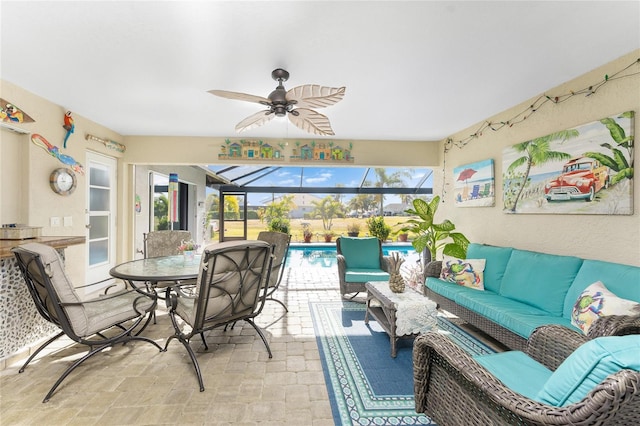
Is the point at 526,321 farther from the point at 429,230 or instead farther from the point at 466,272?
the point at 429,230

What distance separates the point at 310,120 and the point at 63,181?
3.42 meters

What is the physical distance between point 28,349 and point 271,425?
249 centimetres

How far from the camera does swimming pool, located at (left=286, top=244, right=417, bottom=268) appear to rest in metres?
7.50

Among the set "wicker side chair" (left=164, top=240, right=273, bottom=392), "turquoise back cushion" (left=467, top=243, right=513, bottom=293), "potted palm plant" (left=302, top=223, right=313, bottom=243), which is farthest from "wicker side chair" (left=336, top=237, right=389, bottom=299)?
"potted palm plant" (left=302, top=223, right=313, bottom=243)

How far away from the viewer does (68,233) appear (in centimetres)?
389

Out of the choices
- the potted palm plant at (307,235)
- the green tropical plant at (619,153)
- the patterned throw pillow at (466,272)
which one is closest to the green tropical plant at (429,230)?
the patterned throw pillow at (466,272)

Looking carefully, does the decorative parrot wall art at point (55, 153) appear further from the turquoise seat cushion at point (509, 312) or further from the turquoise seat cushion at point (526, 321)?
the turquoise seat cushion at point (526, 321)

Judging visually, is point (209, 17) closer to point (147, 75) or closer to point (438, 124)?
point (147, 75)

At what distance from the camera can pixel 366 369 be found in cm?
246

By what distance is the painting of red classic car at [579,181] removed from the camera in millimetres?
2619

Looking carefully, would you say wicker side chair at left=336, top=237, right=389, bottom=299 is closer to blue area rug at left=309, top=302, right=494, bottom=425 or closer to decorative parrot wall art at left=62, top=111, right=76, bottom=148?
blue area rug at left=309, top=302, right=494, bottom=425

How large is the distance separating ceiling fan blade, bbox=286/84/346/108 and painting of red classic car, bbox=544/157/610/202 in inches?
97.3

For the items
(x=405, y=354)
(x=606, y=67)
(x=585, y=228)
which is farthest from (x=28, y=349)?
(x=606, y=67)

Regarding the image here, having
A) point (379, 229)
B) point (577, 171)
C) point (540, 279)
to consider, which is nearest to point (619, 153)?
point (577, 171)
